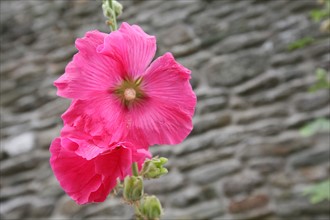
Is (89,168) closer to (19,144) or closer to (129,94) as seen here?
(129,94)

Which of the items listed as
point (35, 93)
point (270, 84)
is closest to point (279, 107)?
point (270, 84)

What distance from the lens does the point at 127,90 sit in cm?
50

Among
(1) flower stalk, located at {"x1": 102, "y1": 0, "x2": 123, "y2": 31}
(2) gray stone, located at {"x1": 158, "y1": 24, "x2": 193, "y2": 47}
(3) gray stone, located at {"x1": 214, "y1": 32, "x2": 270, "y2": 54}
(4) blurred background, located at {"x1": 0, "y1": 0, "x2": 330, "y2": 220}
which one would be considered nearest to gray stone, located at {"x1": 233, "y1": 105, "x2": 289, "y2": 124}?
(4) blurred background, located at {"x1": 0, "y1": 0, "x2": 330, "y2": 220}

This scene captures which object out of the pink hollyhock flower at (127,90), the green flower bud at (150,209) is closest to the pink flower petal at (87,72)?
the pink hollyhock flower at (127,90)

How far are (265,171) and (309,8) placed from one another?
3.00 feet

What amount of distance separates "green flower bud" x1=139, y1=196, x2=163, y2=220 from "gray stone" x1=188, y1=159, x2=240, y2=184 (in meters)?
1.72

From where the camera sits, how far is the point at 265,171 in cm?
221

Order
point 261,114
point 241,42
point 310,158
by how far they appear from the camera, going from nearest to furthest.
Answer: point 310,158
point 261,114
point 241,42

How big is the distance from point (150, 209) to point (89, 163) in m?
0.10

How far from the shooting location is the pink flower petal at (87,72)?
466 millimetres

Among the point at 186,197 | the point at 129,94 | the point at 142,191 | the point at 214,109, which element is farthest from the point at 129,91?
the point at 214,109

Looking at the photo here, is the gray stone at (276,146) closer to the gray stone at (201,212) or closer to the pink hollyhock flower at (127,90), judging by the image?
the gray stone at (201,212)

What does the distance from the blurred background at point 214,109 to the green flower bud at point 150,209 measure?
165 cm

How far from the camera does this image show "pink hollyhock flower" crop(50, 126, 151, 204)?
43cm
